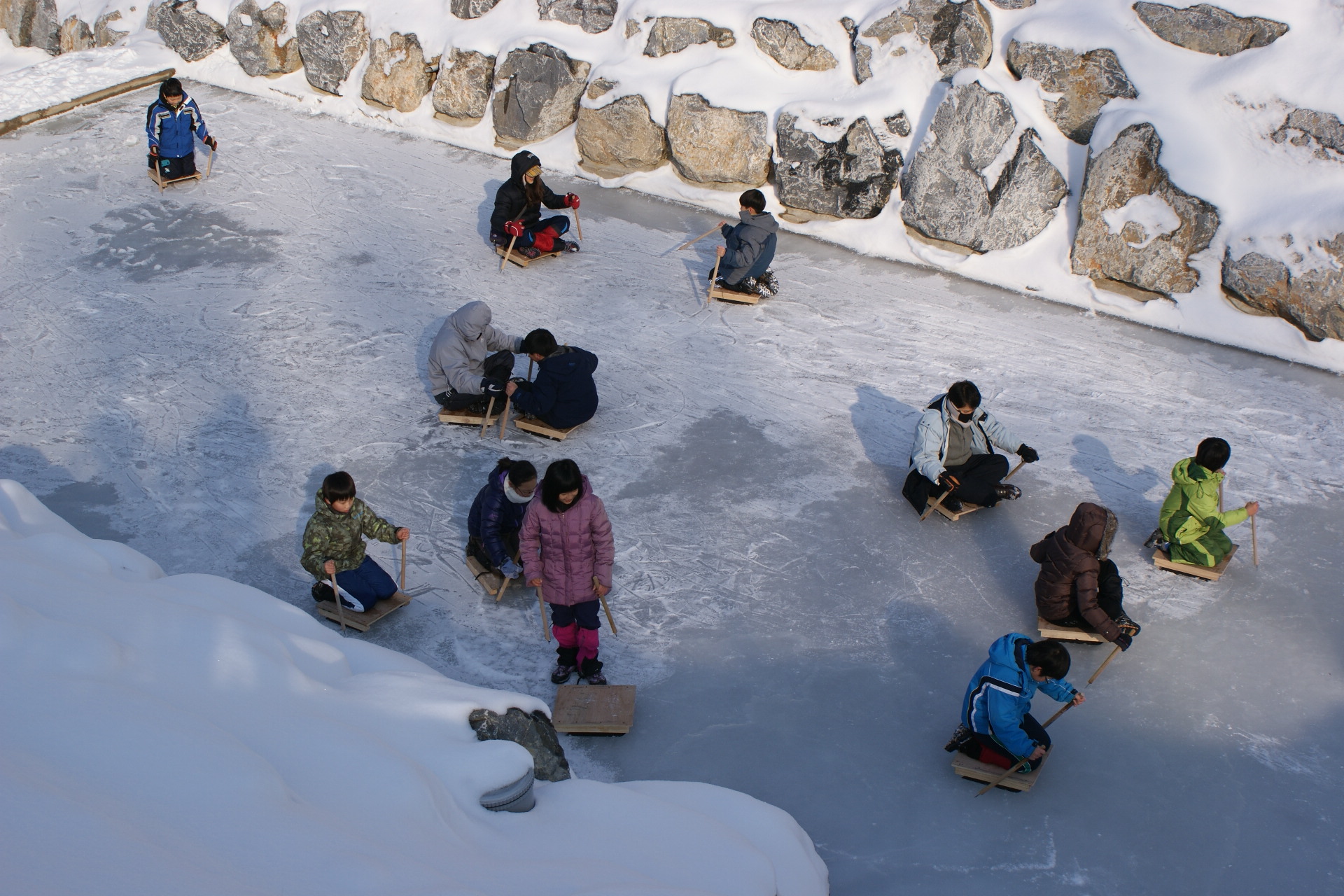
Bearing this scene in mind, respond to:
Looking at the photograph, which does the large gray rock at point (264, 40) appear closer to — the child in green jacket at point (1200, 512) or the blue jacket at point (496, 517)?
the blue jacket at point (496, 517)

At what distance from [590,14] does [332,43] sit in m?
3.03

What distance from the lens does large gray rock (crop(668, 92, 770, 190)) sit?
9.30 metres

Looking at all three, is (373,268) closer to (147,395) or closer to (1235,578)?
(147,395)

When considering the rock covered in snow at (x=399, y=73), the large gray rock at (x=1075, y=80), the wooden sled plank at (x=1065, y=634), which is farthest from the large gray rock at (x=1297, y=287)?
the rock covered in snow at (x=399, y=73)

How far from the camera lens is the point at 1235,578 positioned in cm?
544

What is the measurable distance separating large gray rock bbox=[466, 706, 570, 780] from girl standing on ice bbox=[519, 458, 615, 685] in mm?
699

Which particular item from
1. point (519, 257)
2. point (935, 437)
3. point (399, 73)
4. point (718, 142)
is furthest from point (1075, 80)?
point (399, 73)

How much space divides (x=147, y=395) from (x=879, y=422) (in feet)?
15.9

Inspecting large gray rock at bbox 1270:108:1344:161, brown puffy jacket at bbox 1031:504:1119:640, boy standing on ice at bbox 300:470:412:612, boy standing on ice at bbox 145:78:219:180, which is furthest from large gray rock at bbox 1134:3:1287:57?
boy standing on ice at bbox 145:78:219:180

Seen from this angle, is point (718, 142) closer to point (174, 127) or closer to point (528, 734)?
point (174, 127)

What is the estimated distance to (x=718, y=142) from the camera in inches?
370

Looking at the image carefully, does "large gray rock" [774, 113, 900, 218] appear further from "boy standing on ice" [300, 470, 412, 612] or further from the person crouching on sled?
"boy standing on ice" [300, 470, 412, 612]

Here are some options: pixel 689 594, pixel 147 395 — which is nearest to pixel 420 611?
pixel 689 594

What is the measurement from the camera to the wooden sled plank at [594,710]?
14.5ft
